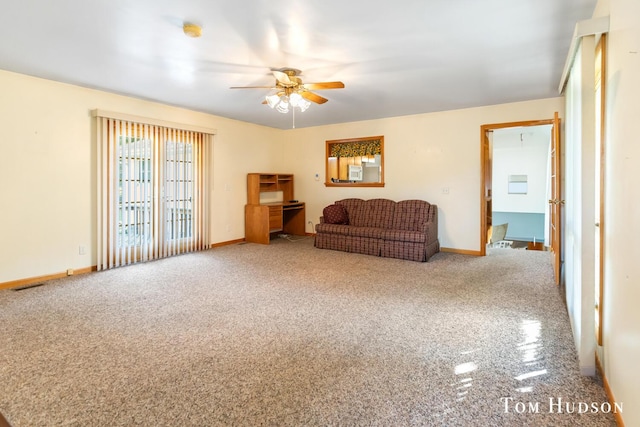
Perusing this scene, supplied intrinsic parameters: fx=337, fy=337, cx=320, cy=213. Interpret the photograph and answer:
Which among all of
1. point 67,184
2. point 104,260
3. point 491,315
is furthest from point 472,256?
point 67,184

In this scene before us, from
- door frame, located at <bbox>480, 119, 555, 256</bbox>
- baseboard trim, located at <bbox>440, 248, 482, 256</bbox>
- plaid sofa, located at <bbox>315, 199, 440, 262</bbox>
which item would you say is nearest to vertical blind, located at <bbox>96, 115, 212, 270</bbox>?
plaid sofa, located at <bbox>315, 199, 440, 262</bbox>

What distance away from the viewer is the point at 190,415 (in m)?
1.73

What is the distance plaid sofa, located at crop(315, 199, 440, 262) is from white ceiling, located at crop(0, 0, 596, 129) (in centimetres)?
202

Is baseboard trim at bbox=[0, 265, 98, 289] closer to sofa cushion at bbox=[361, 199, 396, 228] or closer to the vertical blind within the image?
the vertical blind

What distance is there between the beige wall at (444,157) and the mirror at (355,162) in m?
0.12

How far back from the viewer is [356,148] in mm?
6902

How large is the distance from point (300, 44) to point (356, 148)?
394 centimetres

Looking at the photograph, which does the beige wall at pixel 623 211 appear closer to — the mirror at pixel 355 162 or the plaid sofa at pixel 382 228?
the plaid sofa at pixel 382 228

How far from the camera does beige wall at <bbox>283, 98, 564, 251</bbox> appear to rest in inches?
214

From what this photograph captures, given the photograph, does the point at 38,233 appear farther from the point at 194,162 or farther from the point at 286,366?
the point at 286,366

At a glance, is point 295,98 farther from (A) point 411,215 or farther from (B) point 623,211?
(B) point 623,211

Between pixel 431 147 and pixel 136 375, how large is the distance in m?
5.46

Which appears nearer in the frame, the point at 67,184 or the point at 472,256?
the point at 67,184

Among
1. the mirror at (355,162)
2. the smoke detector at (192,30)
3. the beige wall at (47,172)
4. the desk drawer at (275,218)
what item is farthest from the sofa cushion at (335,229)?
the smoke detector at (192,30)
